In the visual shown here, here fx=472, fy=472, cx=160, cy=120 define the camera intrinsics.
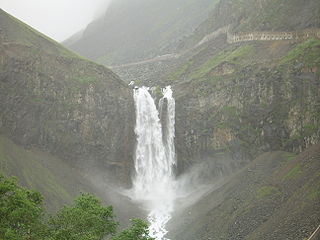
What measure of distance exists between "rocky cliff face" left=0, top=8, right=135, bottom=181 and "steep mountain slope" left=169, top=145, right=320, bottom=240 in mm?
24431

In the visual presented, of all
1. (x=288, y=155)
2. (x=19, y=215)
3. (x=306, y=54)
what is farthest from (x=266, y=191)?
(x=19, y=215)

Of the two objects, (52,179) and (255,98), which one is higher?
(255,98)

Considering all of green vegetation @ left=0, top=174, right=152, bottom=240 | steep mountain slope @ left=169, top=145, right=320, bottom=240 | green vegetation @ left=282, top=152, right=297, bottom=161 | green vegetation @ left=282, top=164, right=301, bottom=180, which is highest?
green vegetation @ left=0, top=174, right=152, bottom=240

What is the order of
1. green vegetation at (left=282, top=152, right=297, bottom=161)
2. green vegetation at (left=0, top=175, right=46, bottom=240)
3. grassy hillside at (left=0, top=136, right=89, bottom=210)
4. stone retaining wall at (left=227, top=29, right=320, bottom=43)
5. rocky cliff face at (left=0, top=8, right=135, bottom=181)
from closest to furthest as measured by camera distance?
green vegetation at (left=0, top=175, right=46, bottom=240)
grassy hillside at (left=0, top=136, right=89, bottom=210)
green vegetation at (left=282, top=152, right=297, bottom=161)
rocky cliff face at (left=0, top=8, right=135, bottom=181)
stone retaining wall at (left=227, top=29, right=320, bottom=43)

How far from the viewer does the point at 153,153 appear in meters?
91.6

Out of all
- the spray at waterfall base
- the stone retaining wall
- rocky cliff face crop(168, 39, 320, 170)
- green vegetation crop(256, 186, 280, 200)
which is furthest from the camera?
the stone retaining wall

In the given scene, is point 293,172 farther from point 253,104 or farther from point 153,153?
point 153,153

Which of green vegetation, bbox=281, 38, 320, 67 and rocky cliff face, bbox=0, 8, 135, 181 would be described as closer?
green vegetation, bbox=281, 38, 320, 67

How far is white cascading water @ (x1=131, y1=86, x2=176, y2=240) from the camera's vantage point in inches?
3386

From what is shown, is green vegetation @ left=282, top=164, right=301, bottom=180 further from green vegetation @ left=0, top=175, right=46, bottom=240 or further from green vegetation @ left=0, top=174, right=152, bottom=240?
green vegetation @ left=0, top=175, right=46, bottom=240

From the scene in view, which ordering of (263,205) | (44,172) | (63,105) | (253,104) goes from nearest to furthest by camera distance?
(263,205), (44,172), (253,104), (63,105)

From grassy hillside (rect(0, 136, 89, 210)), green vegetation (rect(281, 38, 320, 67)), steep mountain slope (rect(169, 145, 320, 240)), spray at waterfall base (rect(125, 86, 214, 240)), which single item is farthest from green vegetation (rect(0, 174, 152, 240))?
green vegetation (rect(281, 38, 320, 67))

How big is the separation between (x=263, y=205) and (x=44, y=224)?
1119 inches

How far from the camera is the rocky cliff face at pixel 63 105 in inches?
3248
